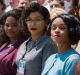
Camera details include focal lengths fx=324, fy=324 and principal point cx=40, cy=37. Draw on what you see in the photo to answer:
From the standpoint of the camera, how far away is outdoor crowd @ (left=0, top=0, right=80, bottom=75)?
2934 mm

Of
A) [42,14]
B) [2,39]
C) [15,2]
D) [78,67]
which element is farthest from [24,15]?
[15,2]

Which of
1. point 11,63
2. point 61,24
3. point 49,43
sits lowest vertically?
point 11,63

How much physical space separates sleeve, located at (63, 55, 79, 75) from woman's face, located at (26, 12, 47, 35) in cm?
72

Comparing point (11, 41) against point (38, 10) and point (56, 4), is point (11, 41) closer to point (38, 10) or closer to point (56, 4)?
point (38, 10)

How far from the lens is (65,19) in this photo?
3.01 metres

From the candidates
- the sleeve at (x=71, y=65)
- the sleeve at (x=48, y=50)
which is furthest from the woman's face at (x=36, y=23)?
the sleeve at (x=71, y=65)

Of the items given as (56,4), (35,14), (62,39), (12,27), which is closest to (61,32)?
(62,39)

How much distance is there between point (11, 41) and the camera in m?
4.09

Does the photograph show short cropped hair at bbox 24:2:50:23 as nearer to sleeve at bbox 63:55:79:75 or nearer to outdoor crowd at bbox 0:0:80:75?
outdoor crowd at bbox 0:0:80:75

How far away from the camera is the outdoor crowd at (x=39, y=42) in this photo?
293 cm

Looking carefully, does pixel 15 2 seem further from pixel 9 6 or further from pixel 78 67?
pixel 78 67

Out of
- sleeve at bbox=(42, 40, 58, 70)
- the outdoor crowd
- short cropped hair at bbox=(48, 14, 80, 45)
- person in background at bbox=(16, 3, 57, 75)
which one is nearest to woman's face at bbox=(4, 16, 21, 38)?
the outdoor crowd

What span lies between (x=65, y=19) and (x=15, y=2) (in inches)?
126

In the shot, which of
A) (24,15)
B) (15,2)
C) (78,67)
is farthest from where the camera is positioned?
(15,2)
